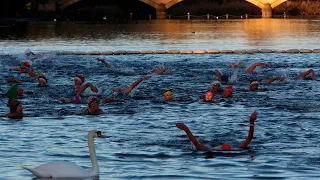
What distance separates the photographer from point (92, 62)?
56594mm

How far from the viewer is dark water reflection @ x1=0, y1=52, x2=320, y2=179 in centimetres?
Result: 2464

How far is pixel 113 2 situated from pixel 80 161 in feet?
479

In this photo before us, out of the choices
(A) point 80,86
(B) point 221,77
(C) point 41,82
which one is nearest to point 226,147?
(A) point 80,86

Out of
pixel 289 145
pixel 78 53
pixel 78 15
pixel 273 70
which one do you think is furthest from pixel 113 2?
pixel 289 145

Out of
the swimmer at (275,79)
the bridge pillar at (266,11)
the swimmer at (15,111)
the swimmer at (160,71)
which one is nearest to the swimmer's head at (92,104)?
the swimmer at (15,111)

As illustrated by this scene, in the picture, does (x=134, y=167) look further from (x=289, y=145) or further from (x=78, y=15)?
(x=78, y=15)

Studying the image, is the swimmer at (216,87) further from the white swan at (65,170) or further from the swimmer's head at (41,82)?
the white swan at (65,170)

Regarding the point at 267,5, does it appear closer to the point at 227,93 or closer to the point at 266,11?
the point at 266,11

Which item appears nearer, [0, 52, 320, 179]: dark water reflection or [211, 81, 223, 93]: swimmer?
[0, 52, 320, 179]: dark water reflection

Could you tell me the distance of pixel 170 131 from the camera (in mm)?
30188

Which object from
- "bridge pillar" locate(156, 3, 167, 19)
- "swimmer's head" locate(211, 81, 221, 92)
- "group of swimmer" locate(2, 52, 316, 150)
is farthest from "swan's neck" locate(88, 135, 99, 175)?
"bridge pillar" locate(156, 3, 167, 19)

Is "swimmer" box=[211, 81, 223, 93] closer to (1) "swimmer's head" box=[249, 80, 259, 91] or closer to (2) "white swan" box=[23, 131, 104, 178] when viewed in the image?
(1) "swimmer's head" box=[249, 80, 259, 91]

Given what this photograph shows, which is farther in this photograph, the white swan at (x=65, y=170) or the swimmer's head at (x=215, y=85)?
the swimmer's head at (x=215, y=85)

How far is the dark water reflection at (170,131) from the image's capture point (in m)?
24.6
